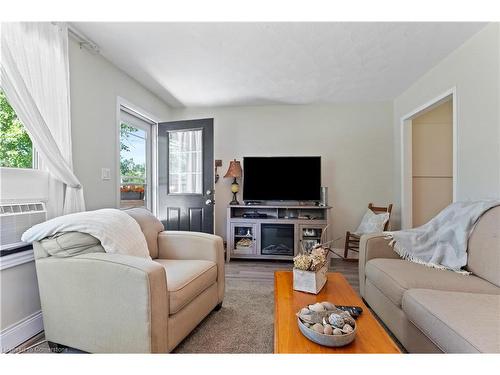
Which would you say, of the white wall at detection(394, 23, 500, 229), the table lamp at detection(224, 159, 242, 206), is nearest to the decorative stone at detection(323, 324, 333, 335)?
the white wall at detection(394, 23, 500, 229)

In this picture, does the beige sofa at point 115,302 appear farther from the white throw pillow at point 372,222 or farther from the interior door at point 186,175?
the white throw pillow at point 372,222

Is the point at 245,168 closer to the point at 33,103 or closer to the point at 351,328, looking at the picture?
the point at 33,103

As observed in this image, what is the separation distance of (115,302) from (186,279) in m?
0.41

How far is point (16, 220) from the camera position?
66.1 inches

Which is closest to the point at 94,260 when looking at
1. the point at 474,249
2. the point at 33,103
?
the point at 33,103

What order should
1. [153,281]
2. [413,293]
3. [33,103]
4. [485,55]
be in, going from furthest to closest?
[485,55], [33,103], [413,293], [153,281]

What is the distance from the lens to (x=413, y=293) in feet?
4.73

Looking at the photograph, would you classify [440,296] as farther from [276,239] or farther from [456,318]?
[276,239]

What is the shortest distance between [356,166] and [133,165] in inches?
127

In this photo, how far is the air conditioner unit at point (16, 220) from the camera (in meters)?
1.61

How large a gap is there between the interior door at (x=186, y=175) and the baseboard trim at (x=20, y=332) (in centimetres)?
189

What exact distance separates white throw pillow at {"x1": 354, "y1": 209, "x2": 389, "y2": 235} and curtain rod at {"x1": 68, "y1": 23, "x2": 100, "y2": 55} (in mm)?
3697

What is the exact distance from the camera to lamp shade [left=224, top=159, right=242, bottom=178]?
3775mm

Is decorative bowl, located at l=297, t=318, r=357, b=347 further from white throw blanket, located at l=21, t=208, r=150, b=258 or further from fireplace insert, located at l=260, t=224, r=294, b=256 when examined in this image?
fireplace insert, located at l=260, t=224, r=294, b=256
